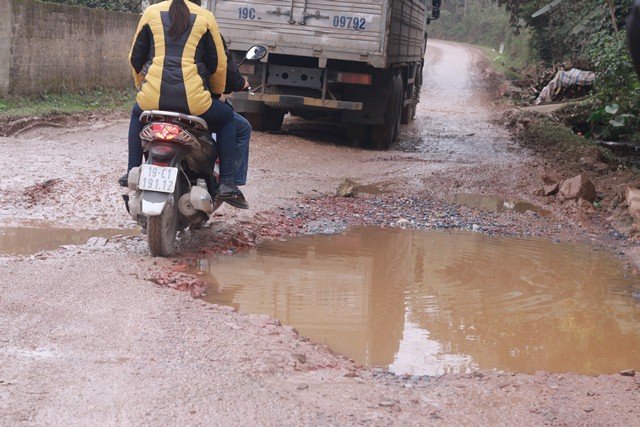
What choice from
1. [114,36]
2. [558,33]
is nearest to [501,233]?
[114,36]

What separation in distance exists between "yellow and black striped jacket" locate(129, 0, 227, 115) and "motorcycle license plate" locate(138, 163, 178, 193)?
0.43m

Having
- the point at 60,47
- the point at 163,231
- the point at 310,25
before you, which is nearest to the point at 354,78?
the point at 310,25

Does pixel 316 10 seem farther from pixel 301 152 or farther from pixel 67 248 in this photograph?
pixel 67 248

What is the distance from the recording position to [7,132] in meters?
11.3

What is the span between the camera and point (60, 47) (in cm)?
1541

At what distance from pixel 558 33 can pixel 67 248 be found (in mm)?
24900

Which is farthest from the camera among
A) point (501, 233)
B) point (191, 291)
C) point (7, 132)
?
point (7, 132)

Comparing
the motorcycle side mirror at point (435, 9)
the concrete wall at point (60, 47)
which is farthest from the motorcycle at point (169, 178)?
the motorcycle side mirror at point (435, 9)

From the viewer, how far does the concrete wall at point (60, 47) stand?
13.7 m

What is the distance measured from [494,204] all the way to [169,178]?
4547 mm

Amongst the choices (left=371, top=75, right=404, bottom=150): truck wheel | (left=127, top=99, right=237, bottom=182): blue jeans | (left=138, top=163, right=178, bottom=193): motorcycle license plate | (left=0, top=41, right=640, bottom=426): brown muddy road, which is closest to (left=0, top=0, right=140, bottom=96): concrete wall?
(left=371, top=75, right=404, bottom=150): truck wheel

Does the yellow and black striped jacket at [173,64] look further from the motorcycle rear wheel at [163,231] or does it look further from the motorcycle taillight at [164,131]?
the motorcycle rear wheel at [163,231]

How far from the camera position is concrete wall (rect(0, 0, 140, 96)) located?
540 inches

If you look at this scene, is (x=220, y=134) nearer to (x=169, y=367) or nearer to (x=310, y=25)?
(x=169, y=367)
